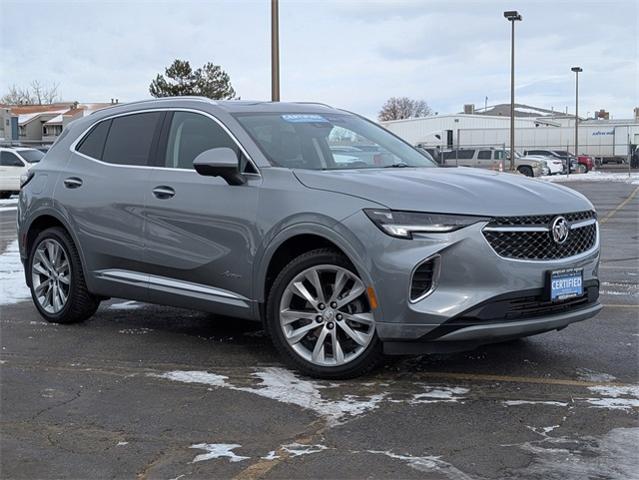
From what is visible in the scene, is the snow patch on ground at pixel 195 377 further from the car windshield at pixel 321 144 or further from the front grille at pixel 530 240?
the front grille at pixel 530 240

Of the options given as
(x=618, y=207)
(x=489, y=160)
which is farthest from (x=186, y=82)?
(x=618, y=207)

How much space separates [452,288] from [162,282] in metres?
2.31

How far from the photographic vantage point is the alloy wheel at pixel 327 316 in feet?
16.9

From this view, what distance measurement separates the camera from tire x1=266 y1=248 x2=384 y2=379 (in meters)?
5.16

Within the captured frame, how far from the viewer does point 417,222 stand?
4.89 m

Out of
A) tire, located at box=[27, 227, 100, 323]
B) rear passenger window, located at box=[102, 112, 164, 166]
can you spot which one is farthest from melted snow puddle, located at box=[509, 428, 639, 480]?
tire, located at box=[27, 227, 100, 323]

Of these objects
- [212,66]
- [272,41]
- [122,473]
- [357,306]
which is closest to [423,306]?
[357,306]

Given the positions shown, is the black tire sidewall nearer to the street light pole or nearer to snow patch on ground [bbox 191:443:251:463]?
snow patch on ground [bbox 191:443:251:463]

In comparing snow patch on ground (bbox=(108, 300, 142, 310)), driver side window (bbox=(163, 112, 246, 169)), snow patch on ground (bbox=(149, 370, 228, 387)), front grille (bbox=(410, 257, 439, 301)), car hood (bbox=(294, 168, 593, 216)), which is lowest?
snow patch on ground (bbox=(149, 370, 228, 387))

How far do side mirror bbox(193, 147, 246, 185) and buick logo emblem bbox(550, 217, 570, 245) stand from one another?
1.97m

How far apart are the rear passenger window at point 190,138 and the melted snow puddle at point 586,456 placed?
302cm

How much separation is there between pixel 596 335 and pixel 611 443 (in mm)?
2479

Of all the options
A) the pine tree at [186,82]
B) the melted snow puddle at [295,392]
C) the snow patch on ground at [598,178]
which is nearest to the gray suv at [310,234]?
the melted snow puddle at [295,392]

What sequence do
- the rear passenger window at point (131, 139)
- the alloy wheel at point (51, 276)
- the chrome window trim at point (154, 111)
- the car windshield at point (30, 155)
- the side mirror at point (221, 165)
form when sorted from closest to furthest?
the side mirror at point (221, 165), the chrome window trim at point (154, 111), the rear passenger window at point (131, 139), the alloy wheel at point (51, 276), the car windshield at point (30, 155)
